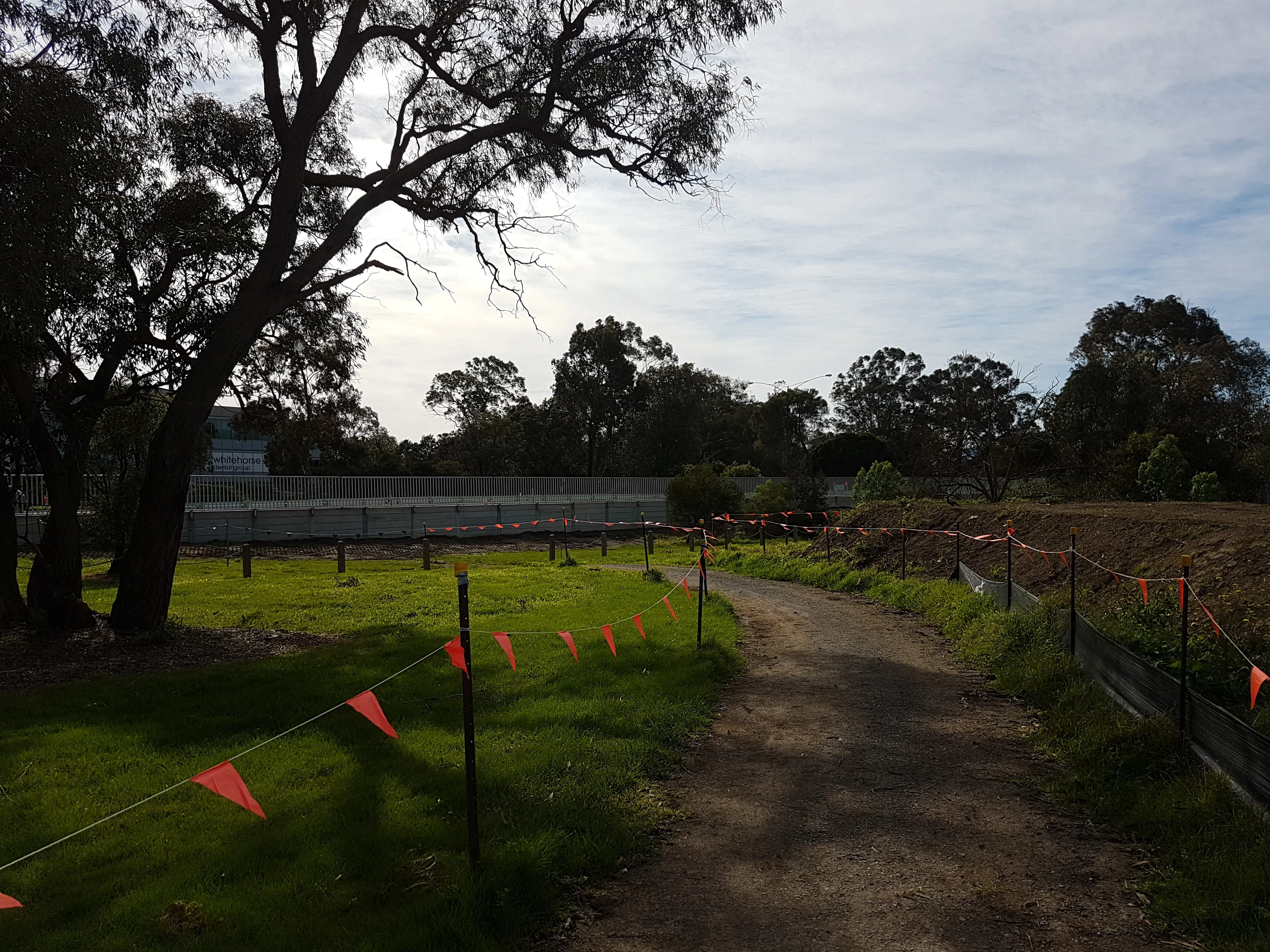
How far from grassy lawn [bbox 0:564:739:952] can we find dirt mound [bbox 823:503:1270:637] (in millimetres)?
4770

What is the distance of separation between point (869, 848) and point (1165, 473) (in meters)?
18.7

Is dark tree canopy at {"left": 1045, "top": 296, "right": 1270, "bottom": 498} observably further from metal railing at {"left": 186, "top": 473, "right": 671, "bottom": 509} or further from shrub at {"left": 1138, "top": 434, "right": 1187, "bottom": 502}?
metal railing at {"left": 186, "top": 473, "right": 671, "bottom": 509}

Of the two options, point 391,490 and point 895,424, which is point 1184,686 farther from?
point 895,424

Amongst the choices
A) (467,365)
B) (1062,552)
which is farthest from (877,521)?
(467,365)

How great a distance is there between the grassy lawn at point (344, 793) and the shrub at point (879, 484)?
14599 millimetres

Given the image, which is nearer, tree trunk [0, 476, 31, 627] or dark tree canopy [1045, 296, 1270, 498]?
tree trunk [0, 476, 31, 627]

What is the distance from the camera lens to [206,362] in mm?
11273

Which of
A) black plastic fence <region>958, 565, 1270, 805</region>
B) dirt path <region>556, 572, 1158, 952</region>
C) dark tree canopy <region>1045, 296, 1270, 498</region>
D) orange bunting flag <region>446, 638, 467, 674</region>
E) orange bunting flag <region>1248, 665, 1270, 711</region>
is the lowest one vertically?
dirt path <region>556, 572, 1158, 952</region>

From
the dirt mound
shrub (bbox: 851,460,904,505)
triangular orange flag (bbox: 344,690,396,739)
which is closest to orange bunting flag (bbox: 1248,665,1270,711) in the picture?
the dirt mound

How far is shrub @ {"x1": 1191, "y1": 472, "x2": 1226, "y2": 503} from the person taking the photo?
17.6 m

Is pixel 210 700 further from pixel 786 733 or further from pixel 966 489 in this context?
pixel 966 489

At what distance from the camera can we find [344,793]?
5430mm

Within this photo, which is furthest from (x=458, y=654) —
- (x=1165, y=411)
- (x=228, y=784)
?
(x=1165, y=411)

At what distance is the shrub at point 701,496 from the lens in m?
31.0
